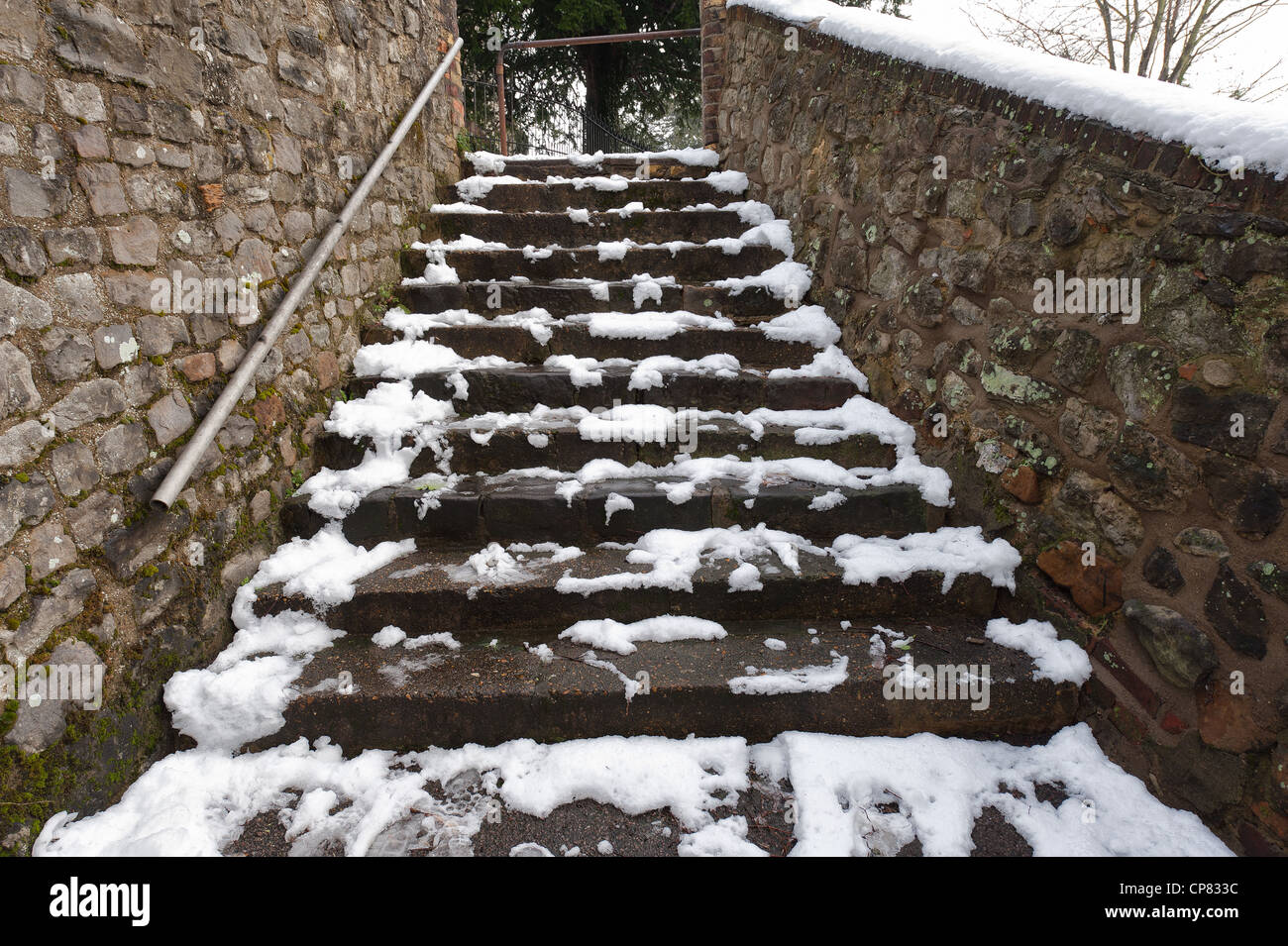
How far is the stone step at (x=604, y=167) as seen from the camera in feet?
15.1

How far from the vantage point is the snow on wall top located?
56.4 inches

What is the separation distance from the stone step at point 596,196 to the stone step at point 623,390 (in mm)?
1818

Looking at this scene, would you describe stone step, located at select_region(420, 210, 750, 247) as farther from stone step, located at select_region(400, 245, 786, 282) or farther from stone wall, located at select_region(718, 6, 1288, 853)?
stone wall, located at select_region(718, 6, 1288, 853)

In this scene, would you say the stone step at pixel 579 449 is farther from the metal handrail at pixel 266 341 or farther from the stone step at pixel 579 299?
the stone step at pixel 579 299

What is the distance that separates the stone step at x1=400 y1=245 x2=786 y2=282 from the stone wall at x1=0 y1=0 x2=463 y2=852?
1.04 m

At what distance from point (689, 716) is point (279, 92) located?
271 cm

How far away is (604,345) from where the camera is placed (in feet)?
10.3

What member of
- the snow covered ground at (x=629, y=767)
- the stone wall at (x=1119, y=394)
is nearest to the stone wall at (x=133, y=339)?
the snow covered ground at (x=629, y=767)

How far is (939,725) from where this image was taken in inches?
73.2

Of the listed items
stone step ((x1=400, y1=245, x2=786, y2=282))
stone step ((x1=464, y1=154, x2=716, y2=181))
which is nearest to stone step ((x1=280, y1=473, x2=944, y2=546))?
stone step ((x1=400, y1=245, x2=786, y2=282))

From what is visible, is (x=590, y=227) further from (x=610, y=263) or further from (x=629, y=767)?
(x=629, y=767)
